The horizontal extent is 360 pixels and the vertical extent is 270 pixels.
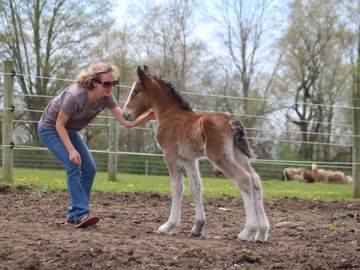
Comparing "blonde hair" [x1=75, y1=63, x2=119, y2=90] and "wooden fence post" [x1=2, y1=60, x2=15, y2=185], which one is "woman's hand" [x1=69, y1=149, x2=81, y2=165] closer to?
"blonde hair" [x1=75, y1=63, x2=119, y2=90]

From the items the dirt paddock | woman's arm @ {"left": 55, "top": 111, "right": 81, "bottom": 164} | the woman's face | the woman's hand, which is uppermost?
the woman's face

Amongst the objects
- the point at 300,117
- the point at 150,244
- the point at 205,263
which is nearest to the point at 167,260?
the point at 205,263

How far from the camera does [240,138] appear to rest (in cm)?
561

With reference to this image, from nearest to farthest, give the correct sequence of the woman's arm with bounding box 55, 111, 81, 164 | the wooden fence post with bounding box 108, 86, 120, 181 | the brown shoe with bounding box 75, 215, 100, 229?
1. the brown shoe with bounding box 75, 215, 100, 229
2. the woman's arm with bounding box 55, 111, 81, 164
3. the wooden fence post with bounding box 108, 86, 120, 181

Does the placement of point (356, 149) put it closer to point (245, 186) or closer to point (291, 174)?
point (245, 186)

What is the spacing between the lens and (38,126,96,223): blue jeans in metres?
6.25

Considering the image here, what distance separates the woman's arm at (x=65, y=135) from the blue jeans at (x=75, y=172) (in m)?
0.18

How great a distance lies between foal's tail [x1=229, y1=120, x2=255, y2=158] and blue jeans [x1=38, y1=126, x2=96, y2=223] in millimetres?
1820

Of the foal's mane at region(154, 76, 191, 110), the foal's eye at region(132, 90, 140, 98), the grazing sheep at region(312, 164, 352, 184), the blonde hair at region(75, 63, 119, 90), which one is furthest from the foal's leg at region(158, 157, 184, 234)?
the grazing sheep at region(312, 164, 352, 184)

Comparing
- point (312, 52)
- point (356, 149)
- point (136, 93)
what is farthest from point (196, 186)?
point (312, 52)

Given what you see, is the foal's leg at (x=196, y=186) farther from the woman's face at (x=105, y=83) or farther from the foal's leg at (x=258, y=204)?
the woman's face at (x=105, y=83)

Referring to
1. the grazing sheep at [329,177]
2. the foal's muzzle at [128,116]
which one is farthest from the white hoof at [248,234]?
the grazing sheep at [329,177]

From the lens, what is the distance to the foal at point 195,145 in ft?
18.2

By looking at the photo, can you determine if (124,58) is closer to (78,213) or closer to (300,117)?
(300,117)
